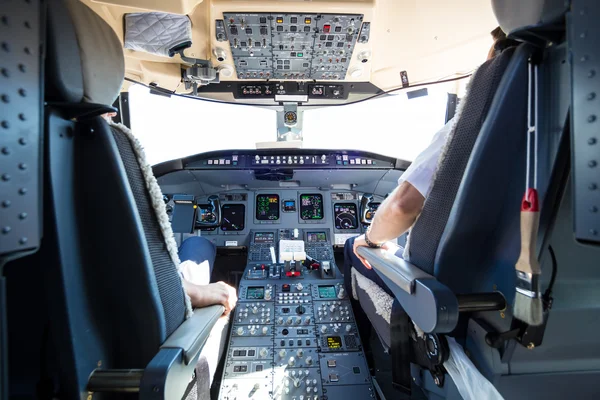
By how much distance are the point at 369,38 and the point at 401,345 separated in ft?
6.20

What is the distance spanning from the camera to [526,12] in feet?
2.33

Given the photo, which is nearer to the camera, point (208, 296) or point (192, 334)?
point (192, 334)

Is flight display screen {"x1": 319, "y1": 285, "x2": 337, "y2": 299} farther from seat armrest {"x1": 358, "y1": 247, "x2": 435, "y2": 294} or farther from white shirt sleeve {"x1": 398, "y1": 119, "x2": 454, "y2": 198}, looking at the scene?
white shirt sleeve {"x1": 398, "y1": 119, "x2": 454, "y2": 198}

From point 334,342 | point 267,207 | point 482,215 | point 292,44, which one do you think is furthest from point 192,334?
point 267,207

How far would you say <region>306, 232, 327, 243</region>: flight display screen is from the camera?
9.40 ft

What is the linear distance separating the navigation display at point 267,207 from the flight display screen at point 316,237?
353mm

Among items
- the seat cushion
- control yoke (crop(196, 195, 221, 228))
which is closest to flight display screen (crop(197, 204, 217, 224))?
control yoke (crop(196, 195, 221, 228))

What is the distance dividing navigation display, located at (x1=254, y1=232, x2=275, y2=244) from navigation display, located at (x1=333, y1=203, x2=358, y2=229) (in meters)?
0.62

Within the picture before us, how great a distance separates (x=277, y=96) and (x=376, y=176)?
1.16m

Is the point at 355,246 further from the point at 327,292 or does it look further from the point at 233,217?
the point at 233,217

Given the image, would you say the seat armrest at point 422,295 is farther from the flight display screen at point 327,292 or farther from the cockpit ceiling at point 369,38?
the cockpit ceiling at point 369,38

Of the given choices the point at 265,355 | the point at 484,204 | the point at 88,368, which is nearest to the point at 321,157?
the point at 265,355

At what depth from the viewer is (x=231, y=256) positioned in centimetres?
303

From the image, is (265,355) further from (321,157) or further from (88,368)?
(321,157)
